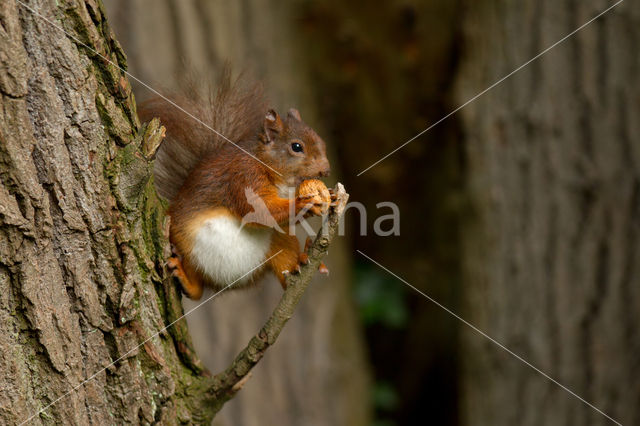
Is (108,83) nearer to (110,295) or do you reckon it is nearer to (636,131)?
(110,295)

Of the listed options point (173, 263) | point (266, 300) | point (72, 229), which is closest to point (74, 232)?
point (72, 229)

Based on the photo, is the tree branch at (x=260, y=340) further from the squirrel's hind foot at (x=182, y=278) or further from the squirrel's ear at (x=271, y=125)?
the squirrel's ear at (x=271, y=125)

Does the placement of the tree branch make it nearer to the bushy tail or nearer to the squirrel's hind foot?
the squirrel's hind foot

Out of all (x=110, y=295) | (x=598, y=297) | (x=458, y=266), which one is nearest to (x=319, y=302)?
(x=458, y=266)

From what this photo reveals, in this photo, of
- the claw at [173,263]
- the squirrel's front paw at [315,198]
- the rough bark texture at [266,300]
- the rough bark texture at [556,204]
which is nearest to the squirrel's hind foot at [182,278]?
the claw at [173,263]

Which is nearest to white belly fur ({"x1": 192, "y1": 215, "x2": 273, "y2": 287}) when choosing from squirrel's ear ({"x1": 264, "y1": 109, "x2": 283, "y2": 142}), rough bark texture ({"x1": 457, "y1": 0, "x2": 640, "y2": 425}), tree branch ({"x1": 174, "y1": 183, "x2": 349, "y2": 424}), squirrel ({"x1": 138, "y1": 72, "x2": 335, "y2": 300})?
squirrel ({"x1": 138, "y1": 72, "x2": 335, "y2": 300})
